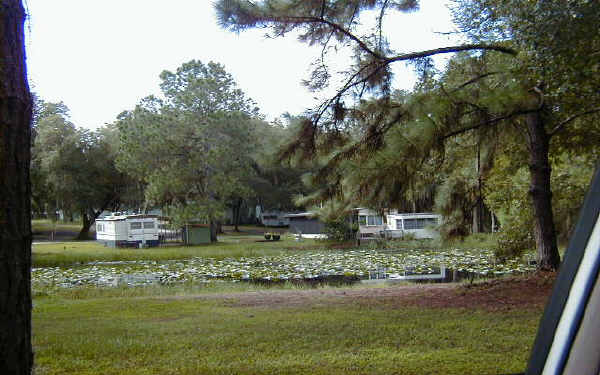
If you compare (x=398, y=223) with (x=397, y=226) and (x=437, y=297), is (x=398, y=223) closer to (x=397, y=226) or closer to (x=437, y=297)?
(x=397, y=226)

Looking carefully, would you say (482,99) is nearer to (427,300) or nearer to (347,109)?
(347,109)

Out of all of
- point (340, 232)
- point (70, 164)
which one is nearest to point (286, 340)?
point (340, 232)

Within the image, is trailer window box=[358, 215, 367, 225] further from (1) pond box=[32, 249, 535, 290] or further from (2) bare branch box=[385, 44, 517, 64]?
(2) bare branch box=[385, 44, 517, 64]

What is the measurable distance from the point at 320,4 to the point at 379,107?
1201mm

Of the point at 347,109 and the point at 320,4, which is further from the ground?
the point at 320,4

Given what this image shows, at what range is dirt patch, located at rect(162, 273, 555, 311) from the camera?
206 inches

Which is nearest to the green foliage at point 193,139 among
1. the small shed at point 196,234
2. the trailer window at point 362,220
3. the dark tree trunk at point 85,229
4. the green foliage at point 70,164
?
the small shed at point 196,234

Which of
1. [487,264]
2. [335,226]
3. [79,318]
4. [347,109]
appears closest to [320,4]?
[347,109]

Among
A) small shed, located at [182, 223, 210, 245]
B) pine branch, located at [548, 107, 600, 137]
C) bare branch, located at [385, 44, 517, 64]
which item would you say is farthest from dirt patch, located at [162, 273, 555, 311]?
small shed, located at [182, 223, 210, 245]

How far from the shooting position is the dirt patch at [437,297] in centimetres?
523

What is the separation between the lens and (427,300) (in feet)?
18.3

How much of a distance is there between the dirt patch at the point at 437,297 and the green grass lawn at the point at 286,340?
0.63ft

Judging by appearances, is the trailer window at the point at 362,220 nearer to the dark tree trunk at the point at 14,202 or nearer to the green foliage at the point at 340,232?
the green foliage at the point at 340,232

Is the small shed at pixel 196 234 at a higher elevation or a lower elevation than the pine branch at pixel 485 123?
lower
